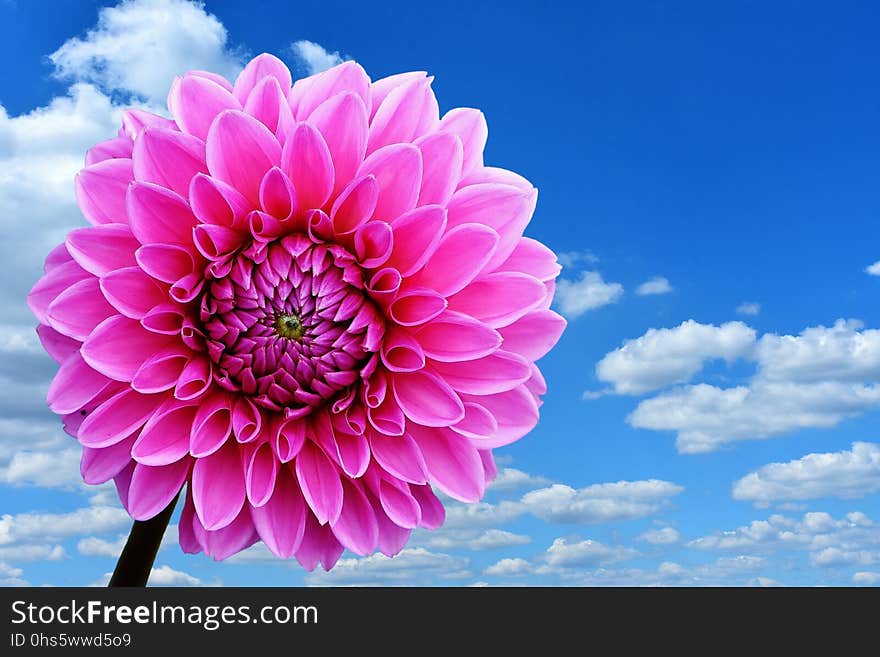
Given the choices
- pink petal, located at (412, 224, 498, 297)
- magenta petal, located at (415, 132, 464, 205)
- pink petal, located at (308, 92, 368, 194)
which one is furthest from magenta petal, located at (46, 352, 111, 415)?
magenta petal, located at (415, 132, 464, 205)

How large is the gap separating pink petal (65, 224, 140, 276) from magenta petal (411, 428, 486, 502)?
1056 millimetres

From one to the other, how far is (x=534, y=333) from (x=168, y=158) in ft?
4.15

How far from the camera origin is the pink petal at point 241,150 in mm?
2506

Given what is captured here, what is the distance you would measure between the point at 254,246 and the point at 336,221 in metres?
0.27

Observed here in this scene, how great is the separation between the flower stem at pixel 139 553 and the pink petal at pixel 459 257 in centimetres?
110

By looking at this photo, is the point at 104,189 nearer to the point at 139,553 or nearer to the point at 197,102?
the point at 197,102

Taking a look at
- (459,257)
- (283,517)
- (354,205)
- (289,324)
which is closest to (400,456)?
(283,517)

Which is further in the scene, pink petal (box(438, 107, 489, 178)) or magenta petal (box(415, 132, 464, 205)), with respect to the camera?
pink petal (box(438, 107, 489, 178))

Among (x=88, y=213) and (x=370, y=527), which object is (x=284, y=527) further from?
(x=88, y=213)

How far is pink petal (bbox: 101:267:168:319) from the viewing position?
2.48 metres

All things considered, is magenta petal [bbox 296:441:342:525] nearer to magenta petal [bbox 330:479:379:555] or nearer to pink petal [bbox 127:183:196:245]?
magenta petal [bbox 330:479:379:555]

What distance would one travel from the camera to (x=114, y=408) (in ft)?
8.23
